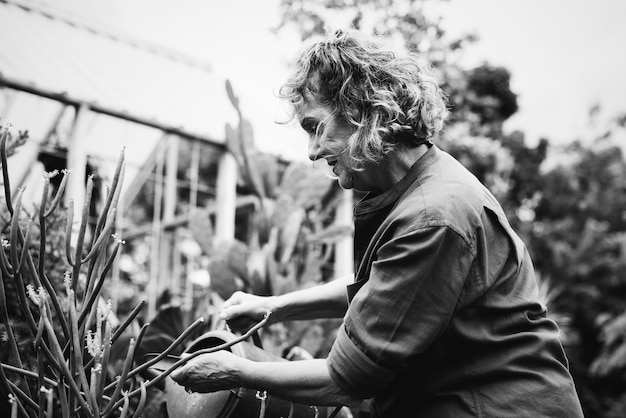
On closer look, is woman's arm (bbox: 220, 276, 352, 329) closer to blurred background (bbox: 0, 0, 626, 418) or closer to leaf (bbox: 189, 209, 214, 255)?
blurred background (bbox: 0, 0, 626, 418)

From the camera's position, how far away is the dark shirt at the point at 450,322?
1.32 metres

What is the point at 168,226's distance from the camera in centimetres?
755

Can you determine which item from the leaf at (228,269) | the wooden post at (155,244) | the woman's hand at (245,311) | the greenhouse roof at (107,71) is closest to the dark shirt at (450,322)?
the woman's hand at (245,311)

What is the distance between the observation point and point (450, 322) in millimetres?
1399

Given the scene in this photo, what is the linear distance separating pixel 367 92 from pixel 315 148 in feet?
0.61

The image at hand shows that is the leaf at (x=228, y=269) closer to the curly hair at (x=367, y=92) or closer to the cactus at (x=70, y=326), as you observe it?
the cactus at (x=70, y=326)

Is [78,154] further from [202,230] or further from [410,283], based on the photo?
[410,283]

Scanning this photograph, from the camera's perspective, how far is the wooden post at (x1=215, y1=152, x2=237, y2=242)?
6555mm

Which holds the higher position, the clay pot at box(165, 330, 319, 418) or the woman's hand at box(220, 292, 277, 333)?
the woman's hand at box(220, 292, 277, 333)

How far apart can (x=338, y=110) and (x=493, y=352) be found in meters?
0.66

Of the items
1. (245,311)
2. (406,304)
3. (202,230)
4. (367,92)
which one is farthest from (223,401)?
(202,230)

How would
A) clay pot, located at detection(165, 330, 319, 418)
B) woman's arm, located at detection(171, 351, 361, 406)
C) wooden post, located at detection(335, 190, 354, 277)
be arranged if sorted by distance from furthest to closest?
1. wooden post, located at detection(335, 190, 354, 277)
2. clay pot, located at detection(165, 330, 319, 418)
3. woman's arm, located at detection(171, 351, 361, 406)

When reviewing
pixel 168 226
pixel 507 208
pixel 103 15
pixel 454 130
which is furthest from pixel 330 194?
pixel 507 208

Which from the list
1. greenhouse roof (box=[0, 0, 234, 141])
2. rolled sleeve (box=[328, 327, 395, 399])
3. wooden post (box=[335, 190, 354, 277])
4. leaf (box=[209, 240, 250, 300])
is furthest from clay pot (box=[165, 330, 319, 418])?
wooden post (box=[335, 190, 354, 277])
